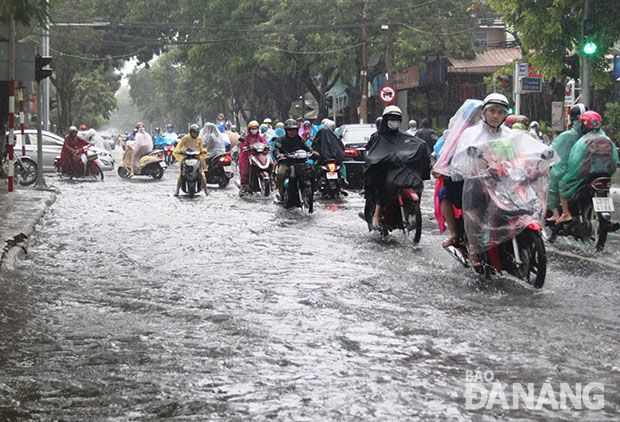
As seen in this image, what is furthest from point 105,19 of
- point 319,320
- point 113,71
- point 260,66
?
point 319,320

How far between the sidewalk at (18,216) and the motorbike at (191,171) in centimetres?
262

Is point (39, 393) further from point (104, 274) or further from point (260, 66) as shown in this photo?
point (260, 66)

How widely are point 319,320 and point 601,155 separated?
16.8ft

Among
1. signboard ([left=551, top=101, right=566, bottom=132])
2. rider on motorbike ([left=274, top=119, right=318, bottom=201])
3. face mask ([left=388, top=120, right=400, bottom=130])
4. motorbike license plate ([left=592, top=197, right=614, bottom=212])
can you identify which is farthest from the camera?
signboard ([left=551, top=101, right=566, bottom=132])

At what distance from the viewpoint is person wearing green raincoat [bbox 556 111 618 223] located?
10.3 metres

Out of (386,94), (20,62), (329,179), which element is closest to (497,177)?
(329,179)

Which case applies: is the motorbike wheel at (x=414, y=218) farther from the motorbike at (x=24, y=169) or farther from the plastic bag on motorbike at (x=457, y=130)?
the motorbike at (x=24, y=169)

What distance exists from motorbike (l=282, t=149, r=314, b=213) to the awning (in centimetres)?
3088

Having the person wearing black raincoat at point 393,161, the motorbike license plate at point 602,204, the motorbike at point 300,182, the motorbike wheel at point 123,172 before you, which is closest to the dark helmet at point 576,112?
the motorbike license plate at point 602,204

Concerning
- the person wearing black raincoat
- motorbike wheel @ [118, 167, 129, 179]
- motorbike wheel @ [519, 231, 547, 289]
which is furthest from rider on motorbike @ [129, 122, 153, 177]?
motorbike wheel @ [519, 231, 547, 289]

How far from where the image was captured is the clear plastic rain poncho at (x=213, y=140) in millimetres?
22516

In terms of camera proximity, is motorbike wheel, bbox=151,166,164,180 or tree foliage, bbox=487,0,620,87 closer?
tree foliage, bbox=487,0,620,87

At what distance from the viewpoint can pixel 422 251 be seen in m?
10.4

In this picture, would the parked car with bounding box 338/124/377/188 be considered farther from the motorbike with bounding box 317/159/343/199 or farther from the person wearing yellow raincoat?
the person wearing yellow raincoat
